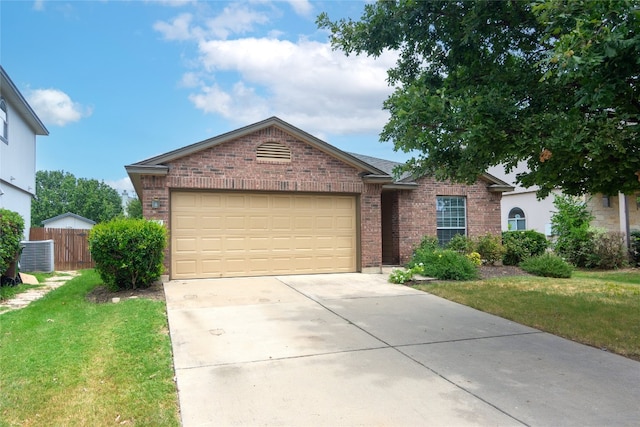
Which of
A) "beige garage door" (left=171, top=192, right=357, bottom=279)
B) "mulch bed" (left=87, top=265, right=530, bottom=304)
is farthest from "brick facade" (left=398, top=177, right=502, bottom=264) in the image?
"mulch bed" (left=87, top=265, right=530, bottom=304)

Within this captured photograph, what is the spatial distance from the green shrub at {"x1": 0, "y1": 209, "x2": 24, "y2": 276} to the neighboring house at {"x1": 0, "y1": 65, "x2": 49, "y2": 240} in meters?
4.13

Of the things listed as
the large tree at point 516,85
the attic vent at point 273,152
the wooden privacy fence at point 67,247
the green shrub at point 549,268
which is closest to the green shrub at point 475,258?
the green shrub at point 549,268

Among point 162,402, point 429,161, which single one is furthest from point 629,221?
point 162,402

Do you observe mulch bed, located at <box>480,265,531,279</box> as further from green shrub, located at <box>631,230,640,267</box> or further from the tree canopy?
the tree canopy

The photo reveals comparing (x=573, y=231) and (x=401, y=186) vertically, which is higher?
(x=401, y=186)

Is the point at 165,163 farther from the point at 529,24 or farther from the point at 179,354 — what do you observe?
the point at 529,24

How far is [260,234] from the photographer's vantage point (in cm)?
1138

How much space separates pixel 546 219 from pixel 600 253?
594cm

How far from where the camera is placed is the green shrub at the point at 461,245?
14.3 metres

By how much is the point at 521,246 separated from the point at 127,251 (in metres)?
12.3

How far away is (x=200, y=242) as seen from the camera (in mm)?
10820

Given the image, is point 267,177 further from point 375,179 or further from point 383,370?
point 383,370

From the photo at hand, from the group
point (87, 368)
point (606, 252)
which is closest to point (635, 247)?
point (606, 252)

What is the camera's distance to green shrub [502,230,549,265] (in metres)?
14.6
